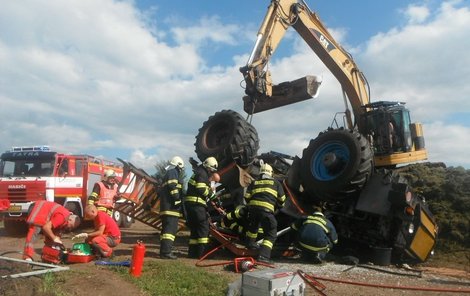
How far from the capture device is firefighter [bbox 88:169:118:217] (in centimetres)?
915

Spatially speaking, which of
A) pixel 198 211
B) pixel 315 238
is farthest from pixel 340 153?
pixel 198 211

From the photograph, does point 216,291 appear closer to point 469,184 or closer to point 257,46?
point 257,46

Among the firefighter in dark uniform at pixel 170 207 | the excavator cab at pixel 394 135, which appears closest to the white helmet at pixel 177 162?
the firefighter in dark uniform at pixel 170 207

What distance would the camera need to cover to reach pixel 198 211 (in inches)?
307

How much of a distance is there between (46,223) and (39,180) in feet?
21.1

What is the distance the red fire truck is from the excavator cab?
8.15m

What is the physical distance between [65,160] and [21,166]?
1.21m

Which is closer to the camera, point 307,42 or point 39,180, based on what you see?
point 307,42

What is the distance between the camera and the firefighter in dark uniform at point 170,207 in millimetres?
7656

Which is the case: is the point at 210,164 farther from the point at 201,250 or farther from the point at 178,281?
the point at 178,281

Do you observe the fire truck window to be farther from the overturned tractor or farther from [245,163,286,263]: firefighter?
[245,163,286,263]: firefighter

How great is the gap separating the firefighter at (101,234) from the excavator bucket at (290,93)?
4.18 meters

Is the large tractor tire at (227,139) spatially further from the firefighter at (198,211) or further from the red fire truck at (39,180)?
the red fire truck at (39,180)

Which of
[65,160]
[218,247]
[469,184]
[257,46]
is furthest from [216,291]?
[65,160]
